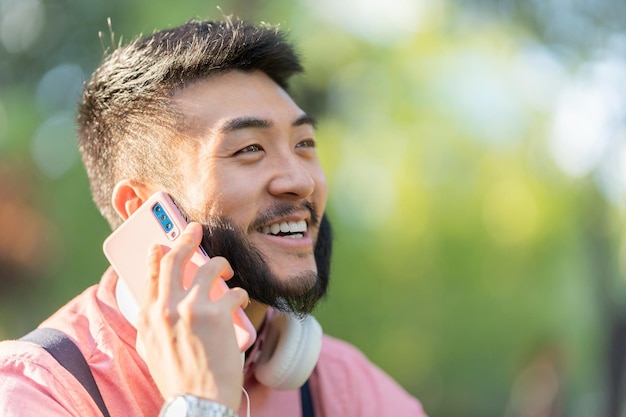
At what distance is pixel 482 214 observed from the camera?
15.4 feet

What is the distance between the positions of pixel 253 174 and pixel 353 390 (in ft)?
2.21

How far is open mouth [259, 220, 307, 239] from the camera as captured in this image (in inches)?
60.5

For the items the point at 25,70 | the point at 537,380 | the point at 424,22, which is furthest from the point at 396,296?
the point at 25,70

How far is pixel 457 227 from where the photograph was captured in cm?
473

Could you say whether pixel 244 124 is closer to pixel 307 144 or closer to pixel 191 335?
pixel 307 144

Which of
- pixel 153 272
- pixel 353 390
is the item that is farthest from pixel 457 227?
pixel 153 272

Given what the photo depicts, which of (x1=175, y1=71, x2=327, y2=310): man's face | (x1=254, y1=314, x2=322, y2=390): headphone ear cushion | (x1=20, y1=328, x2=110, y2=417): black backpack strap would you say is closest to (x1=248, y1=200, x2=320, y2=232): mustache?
(x1=175, y1=71, x2=327, y2=310): man's face

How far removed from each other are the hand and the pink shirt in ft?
0.70

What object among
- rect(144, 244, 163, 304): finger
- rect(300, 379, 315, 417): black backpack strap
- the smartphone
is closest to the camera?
rect(144, 244, 163, 304): finger

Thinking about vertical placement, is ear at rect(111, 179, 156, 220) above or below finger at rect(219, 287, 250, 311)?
above

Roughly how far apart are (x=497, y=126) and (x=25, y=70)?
10.8ft

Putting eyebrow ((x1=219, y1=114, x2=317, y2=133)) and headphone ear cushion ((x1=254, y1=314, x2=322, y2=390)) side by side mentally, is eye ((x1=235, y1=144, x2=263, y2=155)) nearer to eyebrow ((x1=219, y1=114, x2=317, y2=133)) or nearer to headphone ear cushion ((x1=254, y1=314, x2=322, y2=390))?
eyebrow ((x1=219, y1=114, x2=317, y2=133))

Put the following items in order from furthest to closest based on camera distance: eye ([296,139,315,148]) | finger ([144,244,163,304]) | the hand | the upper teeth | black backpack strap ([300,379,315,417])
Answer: black backpack strap ([300,379,315,417])
eye ([296,139,315,148])
the upper teeth
finger ([144,244,163,304])
the hand

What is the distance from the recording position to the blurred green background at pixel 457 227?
15.2ft
